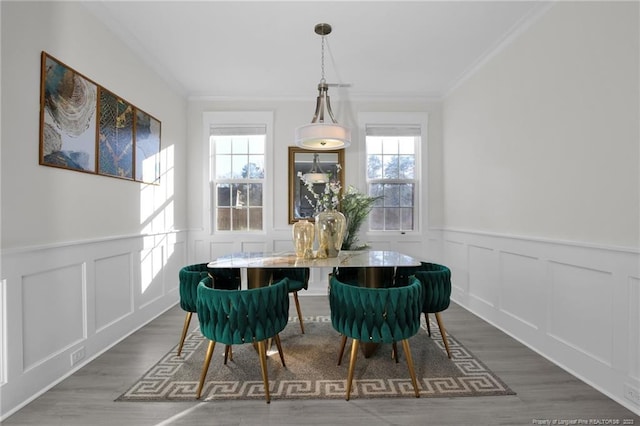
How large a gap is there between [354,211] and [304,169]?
96 centimetres

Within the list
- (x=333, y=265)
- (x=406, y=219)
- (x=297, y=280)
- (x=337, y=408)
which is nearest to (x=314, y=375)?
(x=337, y=408)

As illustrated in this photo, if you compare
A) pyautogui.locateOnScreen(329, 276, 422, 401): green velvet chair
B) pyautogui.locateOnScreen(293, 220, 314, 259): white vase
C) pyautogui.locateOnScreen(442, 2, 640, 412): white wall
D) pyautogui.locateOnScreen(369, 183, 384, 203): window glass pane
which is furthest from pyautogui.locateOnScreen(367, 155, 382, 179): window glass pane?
pyautogui.locateOnScreen(329, 276, 422, 401): green velvet chair

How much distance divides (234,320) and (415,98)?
12.7ft

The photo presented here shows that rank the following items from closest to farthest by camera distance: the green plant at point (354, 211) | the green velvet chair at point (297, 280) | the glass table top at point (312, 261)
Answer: the glass table top at point (312, 261), the green velvet chair at point (297, 280), the green plant at point (354, 211)

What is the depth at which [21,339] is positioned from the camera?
Answer: 1781 mm

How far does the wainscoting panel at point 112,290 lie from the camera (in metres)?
2.45

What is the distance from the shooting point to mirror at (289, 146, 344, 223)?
13.9 feet

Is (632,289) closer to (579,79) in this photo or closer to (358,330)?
(579,79)

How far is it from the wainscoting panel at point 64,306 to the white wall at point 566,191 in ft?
11.9

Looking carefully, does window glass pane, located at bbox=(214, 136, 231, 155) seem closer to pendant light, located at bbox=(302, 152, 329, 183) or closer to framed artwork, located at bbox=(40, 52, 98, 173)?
pendant light, located at bbox=(302, 152, 329, 183)

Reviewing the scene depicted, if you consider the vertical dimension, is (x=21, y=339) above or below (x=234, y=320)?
below

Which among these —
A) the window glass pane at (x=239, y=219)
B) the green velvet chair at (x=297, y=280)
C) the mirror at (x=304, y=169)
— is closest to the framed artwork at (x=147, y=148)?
the window glass pane at (x=239, y=219)

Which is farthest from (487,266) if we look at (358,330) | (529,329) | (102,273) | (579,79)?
(102,273)

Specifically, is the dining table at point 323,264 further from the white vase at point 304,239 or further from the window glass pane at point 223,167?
the window glass pane at point 223,167
